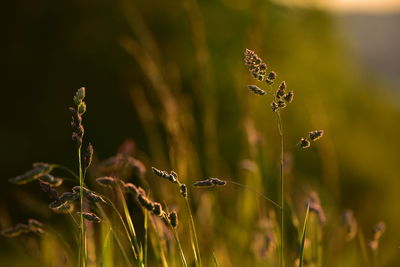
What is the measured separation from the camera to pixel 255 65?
1.03 metres

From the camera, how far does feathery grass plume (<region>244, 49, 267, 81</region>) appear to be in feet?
3.33

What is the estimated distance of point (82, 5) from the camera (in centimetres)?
491

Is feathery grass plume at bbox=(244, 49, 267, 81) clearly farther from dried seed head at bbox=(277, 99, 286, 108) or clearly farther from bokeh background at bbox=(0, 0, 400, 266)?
bokeh background at bbox=(0, 0, 400, 266)

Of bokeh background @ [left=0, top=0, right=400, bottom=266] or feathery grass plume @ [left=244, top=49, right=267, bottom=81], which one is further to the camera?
bokeh background @ [left=0, top=0, right=400, bottom=266]

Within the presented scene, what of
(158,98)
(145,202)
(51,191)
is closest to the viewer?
(145,202)

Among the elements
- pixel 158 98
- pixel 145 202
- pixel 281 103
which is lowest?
pixel 145 202

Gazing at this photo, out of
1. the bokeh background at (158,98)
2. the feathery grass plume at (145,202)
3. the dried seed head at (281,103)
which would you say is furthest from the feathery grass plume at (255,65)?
the bokeh background at (158,98)

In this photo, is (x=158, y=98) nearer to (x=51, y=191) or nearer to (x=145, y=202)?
(x=51, y=191)

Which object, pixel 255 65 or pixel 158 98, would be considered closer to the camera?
pixel 255 65

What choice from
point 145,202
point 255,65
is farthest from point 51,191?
point 255,65

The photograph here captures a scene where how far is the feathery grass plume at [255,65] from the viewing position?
3.33 ft

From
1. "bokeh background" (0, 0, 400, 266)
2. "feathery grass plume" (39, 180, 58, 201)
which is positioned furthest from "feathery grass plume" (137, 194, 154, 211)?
"bokeh background" (0, 0, 400, 266)

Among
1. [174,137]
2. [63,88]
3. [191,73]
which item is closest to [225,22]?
[191,73]

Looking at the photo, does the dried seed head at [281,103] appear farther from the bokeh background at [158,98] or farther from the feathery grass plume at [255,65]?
the bokeh background at [158,98]
